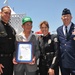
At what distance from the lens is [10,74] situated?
5.05m

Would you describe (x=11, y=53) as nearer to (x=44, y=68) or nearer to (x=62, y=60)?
(x=44, y=68)

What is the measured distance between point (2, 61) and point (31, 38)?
827 millimetres

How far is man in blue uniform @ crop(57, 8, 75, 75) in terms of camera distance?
189 inches

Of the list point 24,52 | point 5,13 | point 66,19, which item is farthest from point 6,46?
point 66,19

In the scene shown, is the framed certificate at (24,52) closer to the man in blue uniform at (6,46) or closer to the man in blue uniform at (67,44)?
the man in blue uniform at (6,46)

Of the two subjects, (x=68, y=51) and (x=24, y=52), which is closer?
(x=68, y=51)

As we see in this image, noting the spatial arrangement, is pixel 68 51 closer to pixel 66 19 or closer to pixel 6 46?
pixel 66 19

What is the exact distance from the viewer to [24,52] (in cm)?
500

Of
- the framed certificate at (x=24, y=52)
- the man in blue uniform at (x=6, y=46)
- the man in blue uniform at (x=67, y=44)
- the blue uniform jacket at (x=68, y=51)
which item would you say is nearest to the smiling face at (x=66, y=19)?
the man in blue uniform at (x=67, y=44)

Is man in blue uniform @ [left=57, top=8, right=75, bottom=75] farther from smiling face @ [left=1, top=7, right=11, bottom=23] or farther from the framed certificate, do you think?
smiling face @ [left=1, top=7, right=11, bottom=23]

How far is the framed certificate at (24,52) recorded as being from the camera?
194 inches

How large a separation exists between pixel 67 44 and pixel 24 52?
0.99 m

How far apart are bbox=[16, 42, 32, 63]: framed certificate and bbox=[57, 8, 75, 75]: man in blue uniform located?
0.70 m

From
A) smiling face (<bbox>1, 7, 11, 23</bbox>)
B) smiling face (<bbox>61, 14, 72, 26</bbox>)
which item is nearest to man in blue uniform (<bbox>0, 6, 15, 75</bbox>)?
smiling face (<bbox>1, 7, 11, 23</bbox>)
